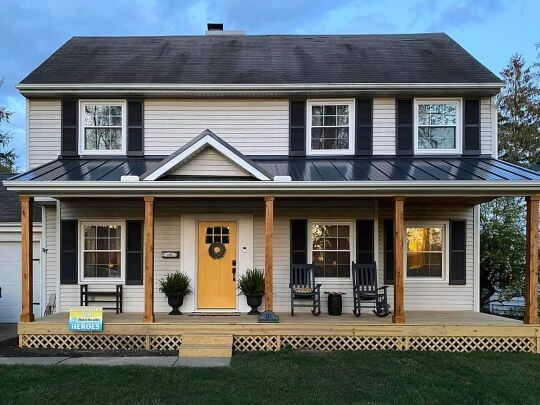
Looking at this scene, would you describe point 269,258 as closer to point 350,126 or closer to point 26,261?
point 350,126

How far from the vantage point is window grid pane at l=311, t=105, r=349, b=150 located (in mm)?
9609

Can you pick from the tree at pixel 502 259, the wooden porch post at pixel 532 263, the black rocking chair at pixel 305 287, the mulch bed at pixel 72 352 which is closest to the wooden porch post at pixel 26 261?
the mulch bed at pixel 72 352

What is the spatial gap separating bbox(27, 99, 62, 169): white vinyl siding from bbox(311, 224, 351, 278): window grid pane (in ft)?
18.7

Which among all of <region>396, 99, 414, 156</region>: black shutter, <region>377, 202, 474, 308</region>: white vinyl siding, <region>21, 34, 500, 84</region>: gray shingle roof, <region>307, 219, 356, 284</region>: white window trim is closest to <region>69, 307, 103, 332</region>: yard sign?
<region>307, 219, 356, 284</region>: white window trim

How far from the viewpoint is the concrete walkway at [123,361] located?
660cm

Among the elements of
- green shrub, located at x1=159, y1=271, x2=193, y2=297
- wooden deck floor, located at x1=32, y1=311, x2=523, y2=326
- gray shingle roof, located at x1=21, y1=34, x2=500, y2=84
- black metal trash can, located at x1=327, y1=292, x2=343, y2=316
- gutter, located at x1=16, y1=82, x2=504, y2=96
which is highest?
gray shingle roof, located at x1=21, y1=34, x2=500, y2=84

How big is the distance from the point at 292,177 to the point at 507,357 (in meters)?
4.48

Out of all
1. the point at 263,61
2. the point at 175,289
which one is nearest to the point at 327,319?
the point at 175,289

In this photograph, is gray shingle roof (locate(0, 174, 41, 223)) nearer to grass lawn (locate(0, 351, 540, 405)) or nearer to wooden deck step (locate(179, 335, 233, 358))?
grass lawn (locate(0, 351, 540, 405))

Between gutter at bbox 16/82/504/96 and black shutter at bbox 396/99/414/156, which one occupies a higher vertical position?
gutter at bbox 16/82/504/96

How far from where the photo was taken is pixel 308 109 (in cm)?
960

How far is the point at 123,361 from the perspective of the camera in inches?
268

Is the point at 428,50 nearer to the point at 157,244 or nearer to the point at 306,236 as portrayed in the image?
the point at 306,236

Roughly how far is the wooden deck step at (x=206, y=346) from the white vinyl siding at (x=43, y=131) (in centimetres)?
500
